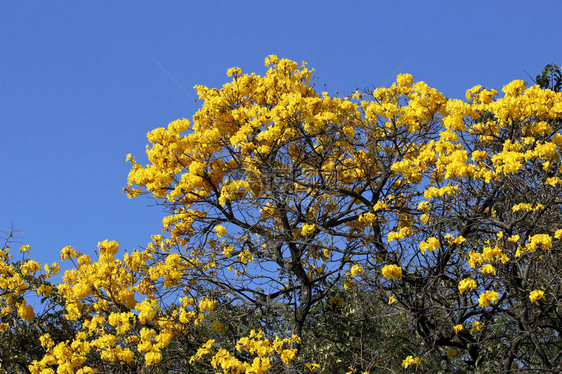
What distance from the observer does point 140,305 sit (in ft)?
26.2

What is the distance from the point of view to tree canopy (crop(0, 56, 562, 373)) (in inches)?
281

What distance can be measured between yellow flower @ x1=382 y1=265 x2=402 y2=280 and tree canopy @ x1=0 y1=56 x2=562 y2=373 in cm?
3

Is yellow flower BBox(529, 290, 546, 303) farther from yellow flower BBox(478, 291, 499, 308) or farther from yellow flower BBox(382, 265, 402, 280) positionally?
yellow flower BBox(382, 265, 402, 280)

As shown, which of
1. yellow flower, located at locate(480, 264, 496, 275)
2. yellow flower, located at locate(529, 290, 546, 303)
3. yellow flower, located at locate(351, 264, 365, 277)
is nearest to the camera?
yellow flower, located at locate(529, 290, 546, 303)

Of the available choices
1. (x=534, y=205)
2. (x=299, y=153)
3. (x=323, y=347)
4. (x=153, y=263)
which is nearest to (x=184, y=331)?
(x=153, y=263)

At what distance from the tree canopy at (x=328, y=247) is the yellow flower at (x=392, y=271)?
1.3 inches

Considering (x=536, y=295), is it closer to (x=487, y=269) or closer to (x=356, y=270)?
(x=487, y=269)

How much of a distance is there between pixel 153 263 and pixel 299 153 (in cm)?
284

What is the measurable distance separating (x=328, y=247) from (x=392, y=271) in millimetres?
1450

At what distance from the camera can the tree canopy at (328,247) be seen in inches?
281

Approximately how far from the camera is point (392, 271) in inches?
274

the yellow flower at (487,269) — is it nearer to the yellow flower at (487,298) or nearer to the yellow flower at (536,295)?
the yellow flower at (487,298)

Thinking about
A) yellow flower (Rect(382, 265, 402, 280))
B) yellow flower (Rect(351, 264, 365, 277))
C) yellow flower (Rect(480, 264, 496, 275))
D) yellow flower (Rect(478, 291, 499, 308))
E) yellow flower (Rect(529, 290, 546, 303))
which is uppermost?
yellow flower (Rect(351, 264, 365, 277))

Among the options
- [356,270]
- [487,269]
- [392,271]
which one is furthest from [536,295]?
[356,270]
